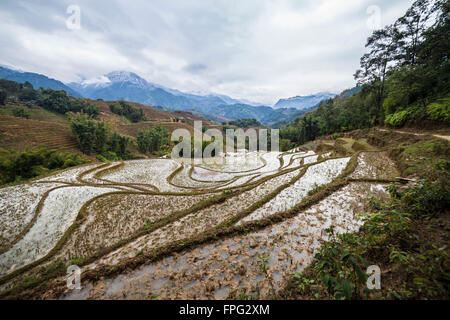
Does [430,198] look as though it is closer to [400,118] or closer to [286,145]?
[400,118]

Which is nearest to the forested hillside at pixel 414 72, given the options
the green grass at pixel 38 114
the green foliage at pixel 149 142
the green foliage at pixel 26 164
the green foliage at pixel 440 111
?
the green foliage at pixel 440 111

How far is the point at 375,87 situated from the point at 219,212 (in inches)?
1203

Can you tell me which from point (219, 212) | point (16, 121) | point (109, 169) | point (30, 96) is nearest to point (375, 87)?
point (219, 212)

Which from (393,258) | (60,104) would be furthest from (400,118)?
(60,104)

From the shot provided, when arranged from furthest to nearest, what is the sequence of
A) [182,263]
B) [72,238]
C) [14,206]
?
[14,206] < [72,238] < [182,263]

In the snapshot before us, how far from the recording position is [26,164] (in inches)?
630

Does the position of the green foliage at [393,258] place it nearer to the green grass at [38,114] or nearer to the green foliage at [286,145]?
the green foliage at [286,145]

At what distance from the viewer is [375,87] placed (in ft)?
74.7

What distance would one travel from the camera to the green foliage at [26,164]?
48.8ft

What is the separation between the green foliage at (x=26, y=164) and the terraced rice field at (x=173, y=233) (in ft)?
→ 23.6

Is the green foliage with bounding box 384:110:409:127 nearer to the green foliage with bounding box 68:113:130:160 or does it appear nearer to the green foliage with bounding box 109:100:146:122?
the green foliage with bounding box 68:113:130:160

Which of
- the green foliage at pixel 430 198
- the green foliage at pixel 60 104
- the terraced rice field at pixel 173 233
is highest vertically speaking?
the green foliage at pixel 60 104
